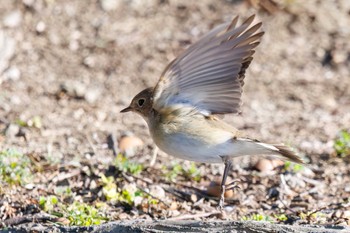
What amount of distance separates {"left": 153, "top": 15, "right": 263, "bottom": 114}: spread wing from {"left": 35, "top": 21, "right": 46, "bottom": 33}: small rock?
4664 millimetres

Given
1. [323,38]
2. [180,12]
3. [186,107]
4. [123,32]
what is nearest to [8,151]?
[186,107]

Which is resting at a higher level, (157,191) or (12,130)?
(12,130)

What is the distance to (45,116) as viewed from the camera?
345 inches

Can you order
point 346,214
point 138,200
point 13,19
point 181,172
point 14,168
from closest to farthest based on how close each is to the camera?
point 346,214 < point 138,200 < point 14,168 < point 181,172 < point 13,19

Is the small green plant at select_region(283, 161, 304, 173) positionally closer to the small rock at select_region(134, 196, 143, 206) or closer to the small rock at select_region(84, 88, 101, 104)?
the small rock at select_region(134, 196, 143, 206)

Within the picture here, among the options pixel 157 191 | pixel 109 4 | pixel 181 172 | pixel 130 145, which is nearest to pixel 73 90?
pixel 130 145

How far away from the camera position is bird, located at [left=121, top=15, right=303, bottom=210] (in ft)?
18.8

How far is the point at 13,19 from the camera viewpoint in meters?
10.3

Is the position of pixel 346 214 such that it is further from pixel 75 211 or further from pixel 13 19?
pixel 13 19

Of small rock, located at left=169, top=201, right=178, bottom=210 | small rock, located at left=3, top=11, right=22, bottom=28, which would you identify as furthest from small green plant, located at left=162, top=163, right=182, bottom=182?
small rock, located at left=3, top=11, right=22, bottom=28

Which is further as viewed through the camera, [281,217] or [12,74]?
[12,74]

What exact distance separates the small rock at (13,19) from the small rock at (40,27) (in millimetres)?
234

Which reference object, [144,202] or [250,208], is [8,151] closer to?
[144,202]

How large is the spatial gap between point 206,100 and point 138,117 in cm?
307
